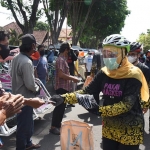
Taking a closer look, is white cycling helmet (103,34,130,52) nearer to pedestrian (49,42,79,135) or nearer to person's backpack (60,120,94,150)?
person's backpack (60,120,94,150)

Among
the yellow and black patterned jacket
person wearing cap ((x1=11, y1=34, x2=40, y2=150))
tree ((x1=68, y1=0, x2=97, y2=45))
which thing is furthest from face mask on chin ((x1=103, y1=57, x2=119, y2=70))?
tree ((x1=68, y1=0, x2=97, y2=45))

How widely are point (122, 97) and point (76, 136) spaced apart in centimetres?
76

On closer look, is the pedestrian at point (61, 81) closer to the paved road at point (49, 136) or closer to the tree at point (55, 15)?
the paved road at point (49, 136)

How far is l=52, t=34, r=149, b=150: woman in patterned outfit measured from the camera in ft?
7.70

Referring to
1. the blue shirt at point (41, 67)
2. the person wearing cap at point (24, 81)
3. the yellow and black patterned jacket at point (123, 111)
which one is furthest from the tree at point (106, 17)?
the yellow and black patterned jacket at point (123, 111)

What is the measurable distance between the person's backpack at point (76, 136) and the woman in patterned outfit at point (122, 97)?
1.03 ft

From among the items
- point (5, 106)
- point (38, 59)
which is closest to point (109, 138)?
point (5, 106)

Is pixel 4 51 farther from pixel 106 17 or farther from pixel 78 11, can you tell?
pixel 106 17

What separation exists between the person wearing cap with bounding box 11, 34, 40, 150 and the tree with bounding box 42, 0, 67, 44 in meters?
12.2

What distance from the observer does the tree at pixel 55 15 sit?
51.9 feet

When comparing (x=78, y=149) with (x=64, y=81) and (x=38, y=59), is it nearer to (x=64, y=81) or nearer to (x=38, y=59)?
(x=64, y=81)

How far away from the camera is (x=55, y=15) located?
15.9 m

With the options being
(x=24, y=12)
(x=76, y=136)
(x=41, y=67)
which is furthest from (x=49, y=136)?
(x=24, y=12)

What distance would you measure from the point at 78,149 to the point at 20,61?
136 cm
